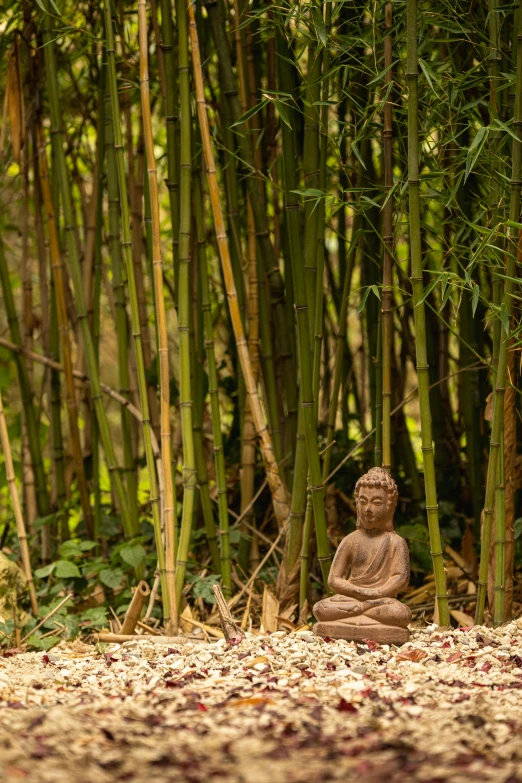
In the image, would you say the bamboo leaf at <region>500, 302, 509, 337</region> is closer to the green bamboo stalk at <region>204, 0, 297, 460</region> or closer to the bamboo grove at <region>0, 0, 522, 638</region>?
the bamboo grove at <region>0, 0, 522, 638</region>

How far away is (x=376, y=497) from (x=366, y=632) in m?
0.34

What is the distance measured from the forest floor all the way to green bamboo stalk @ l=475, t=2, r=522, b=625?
13cm

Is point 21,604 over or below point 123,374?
below

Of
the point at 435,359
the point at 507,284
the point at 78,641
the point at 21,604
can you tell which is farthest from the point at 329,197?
the point at 21,604

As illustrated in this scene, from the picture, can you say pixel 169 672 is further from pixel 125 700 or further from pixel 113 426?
pixel 113 426

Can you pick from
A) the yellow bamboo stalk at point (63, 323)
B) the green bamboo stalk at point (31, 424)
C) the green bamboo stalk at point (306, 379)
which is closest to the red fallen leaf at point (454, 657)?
the green bamboo stalk at point (306, 379)

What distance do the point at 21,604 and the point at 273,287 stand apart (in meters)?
1.29

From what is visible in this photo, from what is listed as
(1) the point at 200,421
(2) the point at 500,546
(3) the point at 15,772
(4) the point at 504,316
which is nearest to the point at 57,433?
(1) the point at 200,421

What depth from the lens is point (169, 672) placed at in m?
2.20

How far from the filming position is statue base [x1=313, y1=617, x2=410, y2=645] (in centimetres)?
238

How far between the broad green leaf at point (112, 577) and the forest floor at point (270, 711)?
1.08ft

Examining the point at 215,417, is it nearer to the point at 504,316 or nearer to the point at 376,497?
the point at 376,497

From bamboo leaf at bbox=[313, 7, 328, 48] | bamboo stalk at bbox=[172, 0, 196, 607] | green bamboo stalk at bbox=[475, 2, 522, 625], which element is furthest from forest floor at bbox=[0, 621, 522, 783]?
bamboo leaf at bbox=[313, 7, 328, 48]

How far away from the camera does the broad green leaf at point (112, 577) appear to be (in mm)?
2922
